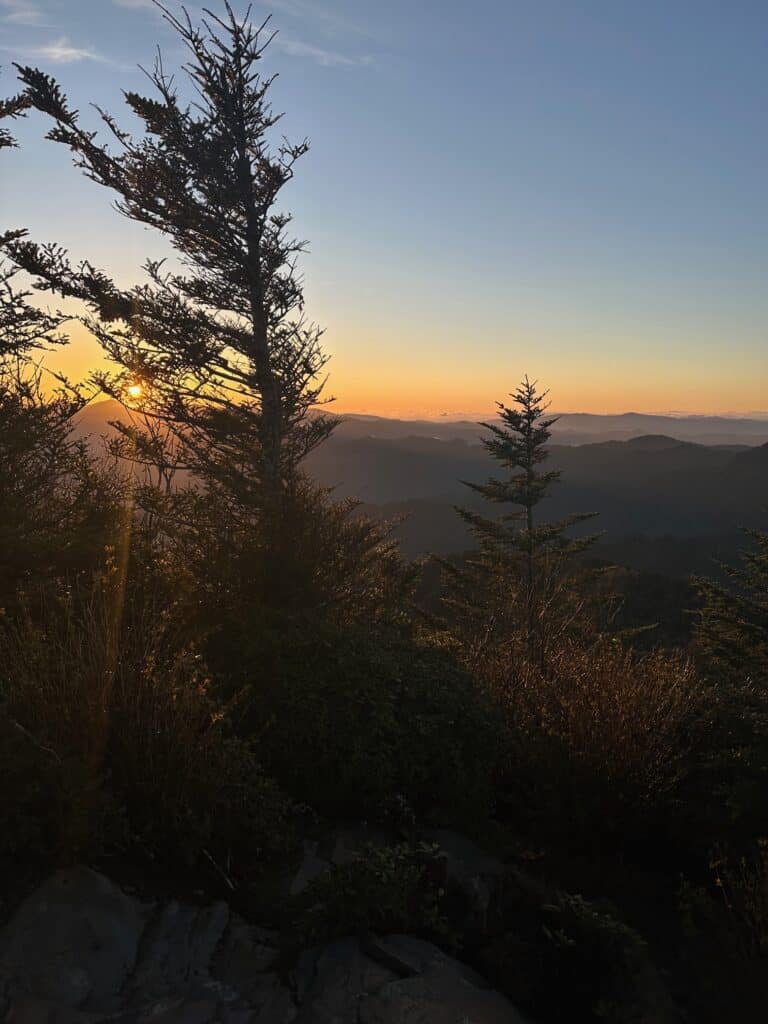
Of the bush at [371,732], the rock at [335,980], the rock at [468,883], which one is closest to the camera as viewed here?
the rock at [335,980]

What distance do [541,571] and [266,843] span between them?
739 inches

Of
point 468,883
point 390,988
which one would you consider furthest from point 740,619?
A: point 390,988

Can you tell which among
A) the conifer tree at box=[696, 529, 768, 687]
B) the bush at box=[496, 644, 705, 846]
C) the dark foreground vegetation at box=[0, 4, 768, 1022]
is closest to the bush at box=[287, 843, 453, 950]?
the dark foreground vegetation at box=[0, 4, 768, 1022]

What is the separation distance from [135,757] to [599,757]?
3520mm

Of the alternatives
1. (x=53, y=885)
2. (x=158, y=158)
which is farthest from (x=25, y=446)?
(x=158, y=158)

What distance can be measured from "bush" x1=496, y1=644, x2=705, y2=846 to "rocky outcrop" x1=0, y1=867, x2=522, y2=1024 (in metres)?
2.09

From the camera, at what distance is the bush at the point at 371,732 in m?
4.29

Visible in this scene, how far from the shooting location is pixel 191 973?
2.67 m

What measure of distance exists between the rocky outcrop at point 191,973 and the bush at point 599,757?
2086 mm

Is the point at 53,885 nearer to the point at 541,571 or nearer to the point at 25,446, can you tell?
the point at 25,446

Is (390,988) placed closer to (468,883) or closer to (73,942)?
(468,883)

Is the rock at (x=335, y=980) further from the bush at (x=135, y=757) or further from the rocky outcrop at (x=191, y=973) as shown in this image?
the bush at (x=135, y=757)

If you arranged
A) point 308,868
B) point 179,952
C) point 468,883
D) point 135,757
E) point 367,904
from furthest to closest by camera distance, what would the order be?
point 468,883
point 308,868
point 135,757
point 367,904
point 179,952

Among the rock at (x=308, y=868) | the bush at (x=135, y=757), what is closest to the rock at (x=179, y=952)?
the bush at (x=135, y=757)
